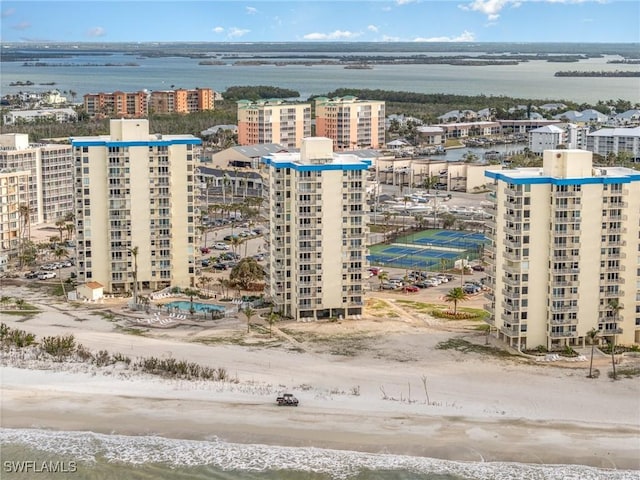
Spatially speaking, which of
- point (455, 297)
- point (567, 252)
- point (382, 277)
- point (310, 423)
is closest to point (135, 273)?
point (382, 277)

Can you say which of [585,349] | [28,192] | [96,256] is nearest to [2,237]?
[28,192]

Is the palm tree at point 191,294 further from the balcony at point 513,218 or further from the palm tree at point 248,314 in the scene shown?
the balcony at point 513,218

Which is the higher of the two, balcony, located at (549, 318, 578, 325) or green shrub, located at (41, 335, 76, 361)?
balcony, located at (549, 318, 578, 325)

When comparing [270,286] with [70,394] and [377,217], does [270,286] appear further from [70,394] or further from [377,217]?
[377,217]

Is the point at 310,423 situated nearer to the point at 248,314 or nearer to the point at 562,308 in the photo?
the point at 248,314

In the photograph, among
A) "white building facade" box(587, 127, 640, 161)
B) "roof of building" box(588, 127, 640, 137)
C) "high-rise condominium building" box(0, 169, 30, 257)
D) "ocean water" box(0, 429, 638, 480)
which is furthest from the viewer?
"roof of building" box(588, 127, 640, 137)

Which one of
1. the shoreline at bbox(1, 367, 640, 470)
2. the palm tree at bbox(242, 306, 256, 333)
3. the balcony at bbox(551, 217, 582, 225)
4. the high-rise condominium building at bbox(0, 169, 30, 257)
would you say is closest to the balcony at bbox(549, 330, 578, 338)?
the balcony at bbox(551, 217, 582, 225)

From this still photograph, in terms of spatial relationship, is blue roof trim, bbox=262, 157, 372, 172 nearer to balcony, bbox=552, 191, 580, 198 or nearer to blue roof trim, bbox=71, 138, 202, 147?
blue roof trim, bbox=71, 138, 202, 147

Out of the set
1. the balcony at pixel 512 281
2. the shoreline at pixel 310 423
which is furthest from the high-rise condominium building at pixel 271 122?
the shoreline at pixel 310 423
